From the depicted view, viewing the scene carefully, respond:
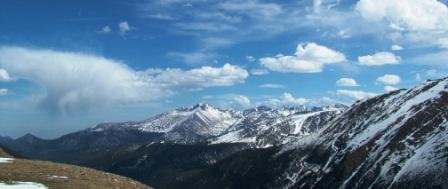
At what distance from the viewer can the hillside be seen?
59959mm

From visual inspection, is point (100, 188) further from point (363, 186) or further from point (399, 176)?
point (363, 186)

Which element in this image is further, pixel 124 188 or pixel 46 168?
pixel 46 168

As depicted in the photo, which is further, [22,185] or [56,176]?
[56,176]

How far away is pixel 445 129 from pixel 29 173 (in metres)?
149

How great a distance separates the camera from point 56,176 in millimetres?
65250

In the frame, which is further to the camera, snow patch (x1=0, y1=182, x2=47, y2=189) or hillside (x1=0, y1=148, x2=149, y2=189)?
hillside (x1=0, y1=148, x2=149, y2=189)

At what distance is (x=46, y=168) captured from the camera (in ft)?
238

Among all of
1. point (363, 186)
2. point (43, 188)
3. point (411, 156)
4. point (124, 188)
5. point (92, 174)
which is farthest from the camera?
point (363, 186)

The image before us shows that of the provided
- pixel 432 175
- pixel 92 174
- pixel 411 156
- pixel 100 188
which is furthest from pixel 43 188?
pixel 411 156

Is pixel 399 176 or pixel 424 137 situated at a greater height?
pixel 424 137

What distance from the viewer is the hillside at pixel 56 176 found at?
60.0m

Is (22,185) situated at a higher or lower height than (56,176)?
lower

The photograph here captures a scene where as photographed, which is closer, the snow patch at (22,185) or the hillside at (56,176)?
the snow patch at (22,185)

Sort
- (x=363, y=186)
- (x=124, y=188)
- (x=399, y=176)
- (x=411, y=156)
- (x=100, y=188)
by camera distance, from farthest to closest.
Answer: (x=363, y=186) → (x=411, y=156) → (x=399, y=176) → (x=124, y=188) → (x=100, y=188)
